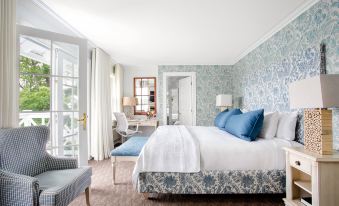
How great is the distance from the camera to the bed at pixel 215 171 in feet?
7.43

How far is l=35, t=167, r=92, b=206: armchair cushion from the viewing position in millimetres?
1536

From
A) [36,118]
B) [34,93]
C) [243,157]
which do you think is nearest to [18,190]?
[36,118]

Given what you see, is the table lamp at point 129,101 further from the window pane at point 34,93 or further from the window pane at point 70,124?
the window pane at point 34,93

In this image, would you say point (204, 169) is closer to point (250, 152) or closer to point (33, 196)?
point (250, 152)

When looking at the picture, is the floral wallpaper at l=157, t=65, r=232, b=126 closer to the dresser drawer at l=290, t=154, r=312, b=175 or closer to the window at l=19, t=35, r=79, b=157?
the window at l=19, t=35, r=79, b=157

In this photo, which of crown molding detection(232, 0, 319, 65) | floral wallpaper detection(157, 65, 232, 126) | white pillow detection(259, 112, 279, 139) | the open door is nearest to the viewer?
crown molding detection(232, 0, 319, 65)

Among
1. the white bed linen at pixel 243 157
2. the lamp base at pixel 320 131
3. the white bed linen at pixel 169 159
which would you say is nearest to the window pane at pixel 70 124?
the white bed linen at pixel 169 159

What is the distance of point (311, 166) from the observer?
1709mm

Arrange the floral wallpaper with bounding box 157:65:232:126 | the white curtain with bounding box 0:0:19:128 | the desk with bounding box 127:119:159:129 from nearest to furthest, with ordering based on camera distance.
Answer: the white curtain with bounding box 0:0:19:128 → the desk with bounding box 127:119:159:129 → the floral wallpaper with bounding box 157:65:232:126

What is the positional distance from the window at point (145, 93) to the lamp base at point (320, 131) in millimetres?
4702

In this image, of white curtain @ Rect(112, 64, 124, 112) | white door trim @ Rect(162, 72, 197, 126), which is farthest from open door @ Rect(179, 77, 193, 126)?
white curtain @ Rect(112, 64, 124, 112)

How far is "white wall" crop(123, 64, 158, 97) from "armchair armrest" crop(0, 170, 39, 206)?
4.77m

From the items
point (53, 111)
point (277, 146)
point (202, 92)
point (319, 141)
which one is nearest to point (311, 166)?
point (319, 141)

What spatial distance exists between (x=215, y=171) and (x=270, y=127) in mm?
1021
